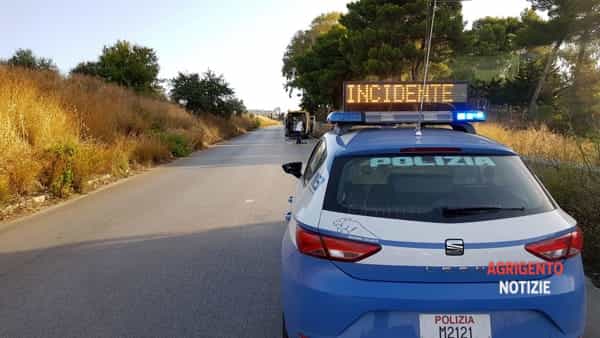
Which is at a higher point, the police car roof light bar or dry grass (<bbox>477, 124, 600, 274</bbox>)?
the police car roof light bar

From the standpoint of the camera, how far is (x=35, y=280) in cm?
542

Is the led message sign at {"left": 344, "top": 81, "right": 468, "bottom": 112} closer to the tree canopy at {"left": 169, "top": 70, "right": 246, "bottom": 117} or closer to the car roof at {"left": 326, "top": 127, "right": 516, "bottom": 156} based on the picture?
the car roof at {"left": 326, "top": 127, "right": 516, "bottom": 156}

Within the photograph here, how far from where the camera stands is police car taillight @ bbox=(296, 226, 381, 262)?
9.21 ft

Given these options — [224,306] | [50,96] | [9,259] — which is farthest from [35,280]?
[50,96]

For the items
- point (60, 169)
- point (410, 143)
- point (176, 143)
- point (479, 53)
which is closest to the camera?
point (410, 143)

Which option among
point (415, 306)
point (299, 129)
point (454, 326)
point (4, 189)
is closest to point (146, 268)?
point (415, 306)

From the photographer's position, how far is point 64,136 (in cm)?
1255

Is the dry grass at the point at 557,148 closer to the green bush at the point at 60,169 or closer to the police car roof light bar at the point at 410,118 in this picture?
the police car roof light bar at the point at 410,118

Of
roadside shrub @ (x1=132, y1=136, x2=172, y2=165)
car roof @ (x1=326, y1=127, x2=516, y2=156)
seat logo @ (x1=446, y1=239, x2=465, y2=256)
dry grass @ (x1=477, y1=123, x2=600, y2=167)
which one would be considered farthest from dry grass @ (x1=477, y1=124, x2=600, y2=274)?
roadside shrub @ (x1=132, y1=136, x2=172, y2=165)

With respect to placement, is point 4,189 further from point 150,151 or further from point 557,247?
point 150,151

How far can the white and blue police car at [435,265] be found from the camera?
276 cm

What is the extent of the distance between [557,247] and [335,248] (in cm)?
119

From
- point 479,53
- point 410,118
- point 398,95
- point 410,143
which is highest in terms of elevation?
point 479,53

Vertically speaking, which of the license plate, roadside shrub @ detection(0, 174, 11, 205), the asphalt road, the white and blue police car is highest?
the white and blue police car
